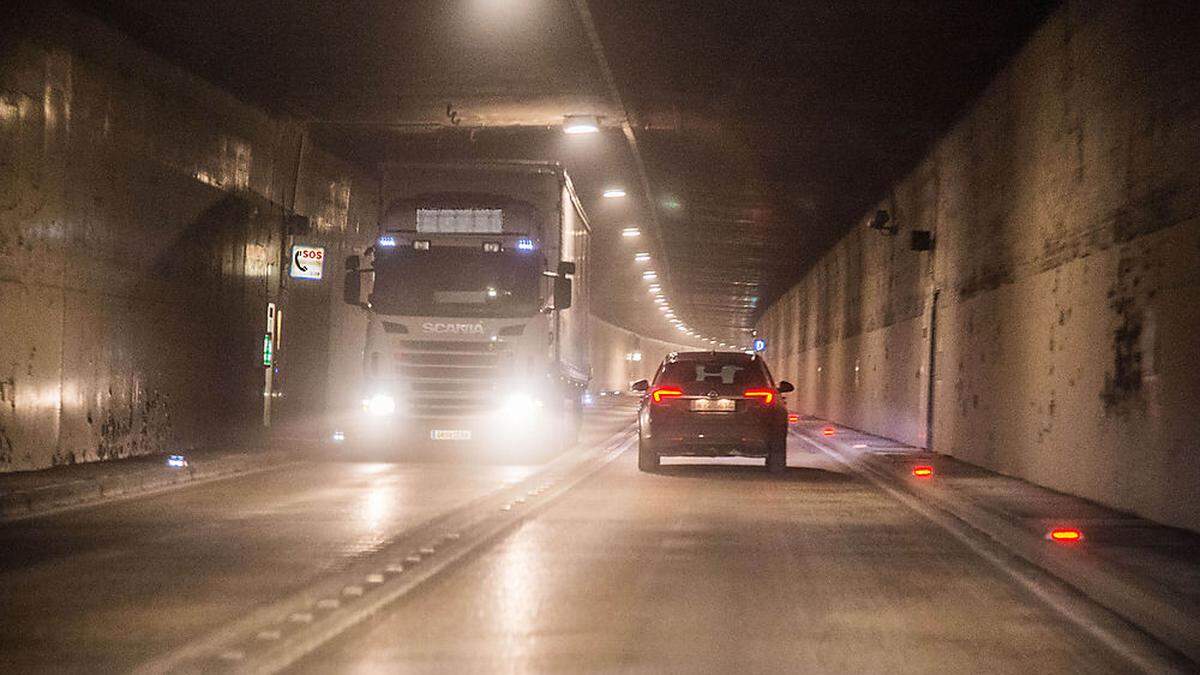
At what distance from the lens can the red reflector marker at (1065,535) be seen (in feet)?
35.0

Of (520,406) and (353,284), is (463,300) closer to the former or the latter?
(353,284)

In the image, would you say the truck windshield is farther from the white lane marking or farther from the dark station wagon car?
the white lane marking

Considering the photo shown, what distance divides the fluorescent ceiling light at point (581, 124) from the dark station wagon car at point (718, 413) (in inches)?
196

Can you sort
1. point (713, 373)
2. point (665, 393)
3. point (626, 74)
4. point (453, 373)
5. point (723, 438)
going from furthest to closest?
point (453, 373) → point (713, 373) → point (665, 393) → point (723, 438) → point (626, 74)

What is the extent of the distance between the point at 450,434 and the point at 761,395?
16.1 feet

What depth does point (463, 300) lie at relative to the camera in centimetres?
2089

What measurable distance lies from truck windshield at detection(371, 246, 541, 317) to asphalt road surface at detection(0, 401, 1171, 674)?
5839mm

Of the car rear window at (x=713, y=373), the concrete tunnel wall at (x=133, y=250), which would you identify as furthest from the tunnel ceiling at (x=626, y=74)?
the car rear window at (x=713, y=373)

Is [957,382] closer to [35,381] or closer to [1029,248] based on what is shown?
[1029,248]

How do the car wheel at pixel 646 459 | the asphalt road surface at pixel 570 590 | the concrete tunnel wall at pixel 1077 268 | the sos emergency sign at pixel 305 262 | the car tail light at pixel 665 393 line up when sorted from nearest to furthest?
the asphalt road surface at pixel 570 590 < the concrete tunnel wall at pixel 1077 268 < the car tail light at pixel 665 393 < the car wheel at pixel 646 459 < the sos emergency sign at pixel 305 262

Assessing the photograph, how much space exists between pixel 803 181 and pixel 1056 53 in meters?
12.5

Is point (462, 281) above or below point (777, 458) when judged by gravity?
above

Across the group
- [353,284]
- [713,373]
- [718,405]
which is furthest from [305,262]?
[718,405]

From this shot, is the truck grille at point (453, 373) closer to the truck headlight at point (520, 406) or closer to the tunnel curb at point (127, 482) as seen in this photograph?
the truck headlight at point (520, 406)
